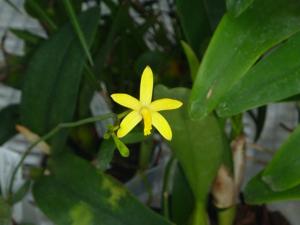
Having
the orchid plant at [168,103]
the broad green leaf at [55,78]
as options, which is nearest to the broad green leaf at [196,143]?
the orchid plant at [168,103]

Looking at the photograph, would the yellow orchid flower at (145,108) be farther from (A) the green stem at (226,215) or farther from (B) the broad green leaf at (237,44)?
(A) the green stem at (226,215)

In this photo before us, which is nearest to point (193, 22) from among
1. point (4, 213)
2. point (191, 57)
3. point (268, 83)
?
point (191, 57)

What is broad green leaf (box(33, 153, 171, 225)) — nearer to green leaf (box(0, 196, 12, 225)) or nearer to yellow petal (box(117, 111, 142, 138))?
green leaf (box(0, 196, 12, 225))

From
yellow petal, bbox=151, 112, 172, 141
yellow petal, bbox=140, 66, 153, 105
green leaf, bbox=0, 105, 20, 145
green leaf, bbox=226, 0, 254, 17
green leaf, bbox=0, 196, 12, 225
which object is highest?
green leaf, bbox=226, 0, 254, 17

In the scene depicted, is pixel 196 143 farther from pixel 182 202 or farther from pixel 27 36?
pixel 27 36

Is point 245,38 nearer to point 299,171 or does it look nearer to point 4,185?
point 299,171

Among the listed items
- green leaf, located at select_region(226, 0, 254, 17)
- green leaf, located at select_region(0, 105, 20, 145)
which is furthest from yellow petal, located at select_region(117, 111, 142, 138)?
green leaf, located at select_region(0, 105, 20, 145)
